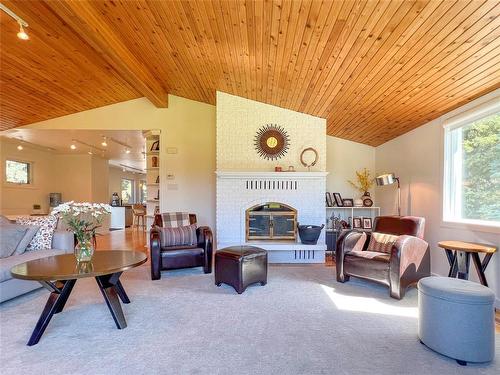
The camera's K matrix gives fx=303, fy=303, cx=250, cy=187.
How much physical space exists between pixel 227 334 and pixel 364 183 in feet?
14.0

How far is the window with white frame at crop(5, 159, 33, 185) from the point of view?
7.61 m

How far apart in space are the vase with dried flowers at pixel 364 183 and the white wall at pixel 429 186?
519 mm

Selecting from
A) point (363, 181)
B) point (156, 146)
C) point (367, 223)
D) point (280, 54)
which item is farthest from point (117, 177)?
point (280, 54)

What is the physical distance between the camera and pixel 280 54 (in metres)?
3.34

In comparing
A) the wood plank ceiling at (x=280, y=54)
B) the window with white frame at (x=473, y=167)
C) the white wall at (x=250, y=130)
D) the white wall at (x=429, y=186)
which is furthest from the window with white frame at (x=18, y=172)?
the window with white frame at (x=473, y=167)

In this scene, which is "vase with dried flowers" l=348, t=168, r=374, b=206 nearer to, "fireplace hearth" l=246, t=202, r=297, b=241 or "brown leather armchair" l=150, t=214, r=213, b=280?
"fireplace hearth" l=246, t=202, r=297, b=241

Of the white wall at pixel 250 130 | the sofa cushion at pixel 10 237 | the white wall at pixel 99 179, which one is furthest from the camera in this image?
the white wall at pixel 99 179

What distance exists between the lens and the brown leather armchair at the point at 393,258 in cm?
325

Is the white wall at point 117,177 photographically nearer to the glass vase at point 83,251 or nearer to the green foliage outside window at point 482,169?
the glass vase at point 83,251

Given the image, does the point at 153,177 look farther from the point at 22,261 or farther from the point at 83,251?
the point at 83,251

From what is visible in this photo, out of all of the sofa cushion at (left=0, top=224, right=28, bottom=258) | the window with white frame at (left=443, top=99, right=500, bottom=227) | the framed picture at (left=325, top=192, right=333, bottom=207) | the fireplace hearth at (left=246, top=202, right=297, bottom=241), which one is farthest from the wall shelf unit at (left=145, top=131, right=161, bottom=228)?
the window with white frame at (left=443, top=99, right=500, bottom=227)

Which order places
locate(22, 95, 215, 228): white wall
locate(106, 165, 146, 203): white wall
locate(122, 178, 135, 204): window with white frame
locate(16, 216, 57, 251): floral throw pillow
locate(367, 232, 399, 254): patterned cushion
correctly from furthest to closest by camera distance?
locate(122, 178, 135, 204): window with white frame < locate(106, 165, 146, 203): white wall < locate(22, 95, 215, 228): white wall < locate(367, 232, 399, 254): patterned cushion < locate(16, 216, 57, 251): floral throw pillow

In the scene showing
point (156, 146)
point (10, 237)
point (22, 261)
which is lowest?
point (22, 261)

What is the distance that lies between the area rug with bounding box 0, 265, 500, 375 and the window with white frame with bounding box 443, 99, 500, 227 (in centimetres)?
119
